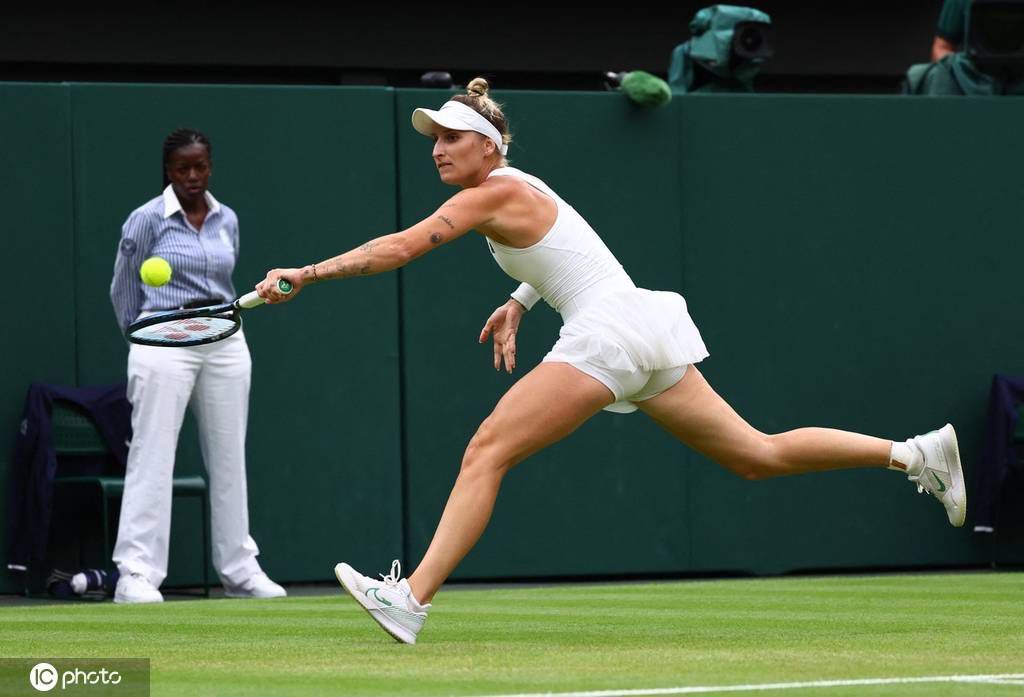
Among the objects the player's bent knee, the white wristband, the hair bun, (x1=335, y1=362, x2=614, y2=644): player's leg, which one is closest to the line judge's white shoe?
(x1=335, y1=362, x2=614, y2=644): player's leg

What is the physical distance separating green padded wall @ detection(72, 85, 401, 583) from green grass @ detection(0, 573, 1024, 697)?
1.48 metres

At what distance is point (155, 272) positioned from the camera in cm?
1007

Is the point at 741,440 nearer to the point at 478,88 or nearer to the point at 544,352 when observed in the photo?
the point at 478,88

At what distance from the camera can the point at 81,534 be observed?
11.1m

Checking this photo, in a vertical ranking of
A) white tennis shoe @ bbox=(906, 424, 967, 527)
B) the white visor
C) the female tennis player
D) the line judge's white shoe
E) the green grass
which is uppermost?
the white visor

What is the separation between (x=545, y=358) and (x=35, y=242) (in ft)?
16.8

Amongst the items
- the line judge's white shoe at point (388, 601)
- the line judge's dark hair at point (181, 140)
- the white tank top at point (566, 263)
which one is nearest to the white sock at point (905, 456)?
the white tank top at point (566, 263)

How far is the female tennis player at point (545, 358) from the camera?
260 inches

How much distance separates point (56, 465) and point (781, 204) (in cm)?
468

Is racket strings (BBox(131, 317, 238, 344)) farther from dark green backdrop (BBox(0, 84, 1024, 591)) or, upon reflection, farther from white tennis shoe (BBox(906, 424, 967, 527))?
dark green backdrop (BBox(0, 84, 1024, 591))

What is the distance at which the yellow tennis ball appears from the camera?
10070mm

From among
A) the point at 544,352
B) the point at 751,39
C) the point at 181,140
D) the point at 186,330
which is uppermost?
the point at 751,39

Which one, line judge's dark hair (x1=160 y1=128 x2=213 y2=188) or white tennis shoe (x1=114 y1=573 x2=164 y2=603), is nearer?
white tennis shoe (x1=114 y1=573 x2=164 y2=603)

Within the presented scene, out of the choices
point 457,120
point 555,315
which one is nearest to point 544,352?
point 555,315
